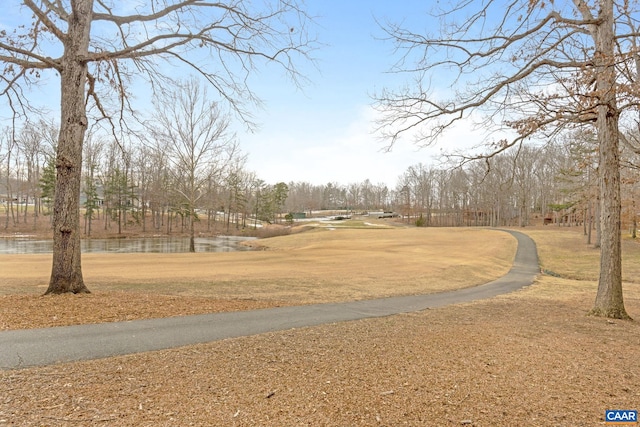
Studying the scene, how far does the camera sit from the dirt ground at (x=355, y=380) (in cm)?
310

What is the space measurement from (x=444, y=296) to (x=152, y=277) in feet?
33.6

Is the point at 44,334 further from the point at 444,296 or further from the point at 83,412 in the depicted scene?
the point at 444,296

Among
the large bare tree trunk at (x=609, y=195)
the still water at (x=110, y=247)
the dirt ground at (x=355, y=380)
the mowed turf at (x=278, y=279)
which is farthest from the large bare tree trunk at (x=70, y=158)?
the still water at (x=110, y=247)

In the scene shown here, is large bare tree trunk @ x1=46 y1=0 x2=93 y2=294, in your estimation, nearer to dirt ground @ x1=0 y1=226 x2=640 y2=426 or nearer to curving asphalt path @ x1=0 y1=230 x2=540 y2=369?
dirt ground @ x1=0 y1=226 x2=640 y2=426

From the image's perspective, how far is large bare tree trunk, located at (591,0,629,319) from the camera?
714cm

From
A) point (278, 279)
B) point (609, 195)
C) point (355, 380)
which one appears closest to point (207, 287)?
point (278, 279)

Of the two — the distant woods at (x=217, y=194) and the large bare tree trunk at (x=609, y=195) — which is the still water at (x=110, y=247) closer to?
the distant woods at (x=217, y=194)

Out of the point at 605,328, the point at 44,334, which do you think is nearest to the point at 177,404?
the point at 44,334

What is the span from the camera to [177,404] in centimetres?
325

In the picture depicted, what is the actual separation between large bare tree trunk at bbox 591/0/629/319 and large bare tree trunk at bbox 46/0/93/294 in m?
11.1

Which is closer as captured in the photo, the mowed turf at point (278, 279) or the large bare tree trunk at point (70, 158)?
the large bare tree trunk at point (70, 158)

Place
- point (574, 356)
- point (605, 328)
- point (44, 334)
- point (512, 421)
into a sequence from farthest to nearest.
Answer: point (605, 328) < point (44, 334) < point (574, 356) < point (512, 421)

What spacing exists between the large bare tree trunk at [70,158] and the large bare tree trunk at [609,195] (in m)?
11.1

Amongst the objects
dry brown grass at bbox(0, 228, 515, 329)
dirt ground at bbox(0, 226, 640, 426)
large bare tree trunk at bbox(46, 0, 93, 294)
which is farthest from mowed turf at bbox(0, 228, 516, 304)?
dirt ground at bbox(0, 226, 640, 426)
